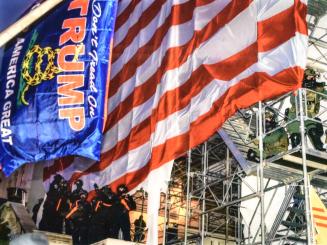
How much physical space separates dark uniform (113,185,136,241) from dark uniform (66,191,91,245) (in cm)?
A: 67

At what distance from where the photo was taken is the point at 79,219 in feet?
39.3

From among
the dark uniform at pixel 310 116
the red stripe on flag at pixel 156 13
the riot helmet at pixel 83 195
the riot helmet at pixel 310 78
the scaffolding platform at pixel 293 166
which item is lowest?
the riot helmet at pixel 83 195

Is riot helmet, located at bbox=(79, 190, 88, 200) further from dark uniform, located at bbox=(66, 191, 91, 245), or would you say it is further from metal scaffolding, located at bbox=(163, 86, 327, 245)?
metal scaffolding, located at bbox=(163, 86, 327, 245)

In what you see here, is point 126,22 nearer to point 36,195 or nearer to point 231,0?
point 231,0

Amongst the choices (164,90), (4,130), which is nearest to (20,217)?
(4,130)

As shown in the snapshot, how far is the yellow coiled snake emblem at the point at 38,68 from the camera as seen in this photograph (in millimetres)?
13359

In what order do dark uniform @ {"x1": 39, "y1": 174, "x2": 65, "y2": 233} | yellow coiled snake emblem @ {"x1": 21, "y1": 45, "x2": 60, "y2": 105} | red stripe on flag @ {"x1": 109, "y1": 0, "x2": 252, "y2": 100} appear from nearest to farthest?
red stripe on flag @ {"x1": 109, "y1": 0, "x2": 252, "y2": 100} → dark uniform @ {"x1": 39, "y1": 174, "x2": 65, "y2": 233} → yellow coiled snake emblem @ {"x1": 21, "y1": 45, "x2": 60, "y2": 105}

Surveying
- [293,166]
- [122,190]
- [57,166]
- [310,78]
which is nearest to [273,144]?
[293,166]

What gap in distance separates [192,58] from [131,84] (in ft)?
8.91

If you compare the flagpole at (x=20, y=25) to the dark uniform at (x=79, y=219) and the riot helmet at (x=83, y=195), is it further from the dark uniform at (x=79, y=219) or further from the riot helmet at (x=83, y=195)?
the riot helmet at (x=83, y=195)

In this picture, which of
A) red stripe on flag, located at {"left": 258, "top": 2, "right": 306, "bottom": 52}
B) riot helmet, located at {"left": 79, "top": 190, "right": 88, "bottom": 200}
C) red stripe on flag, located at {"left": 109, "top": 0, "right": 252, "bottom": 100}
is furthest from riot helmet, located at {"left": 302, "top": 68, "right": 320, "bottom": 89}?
riot helmet, located at {"left": 79, "top": 190, "right": 88, "bottom": 200}

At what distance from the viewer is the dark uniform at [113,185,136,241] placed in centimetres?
1166

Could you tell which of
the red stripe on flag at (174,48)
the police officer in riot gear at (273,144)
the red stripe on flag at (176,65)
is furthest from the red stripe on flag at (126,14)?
the police officer in riot gear at (273,144)

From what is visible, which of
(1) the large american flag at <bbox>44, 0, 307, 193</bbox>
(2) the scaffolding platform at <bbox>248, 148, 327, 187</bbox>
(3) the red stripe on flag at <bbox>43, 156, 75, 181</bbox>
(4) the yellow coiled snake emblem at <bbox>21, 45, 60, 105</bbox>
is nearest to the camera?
(1) the large american flag at <bbox>44, 0, 307, 193</bbox>
